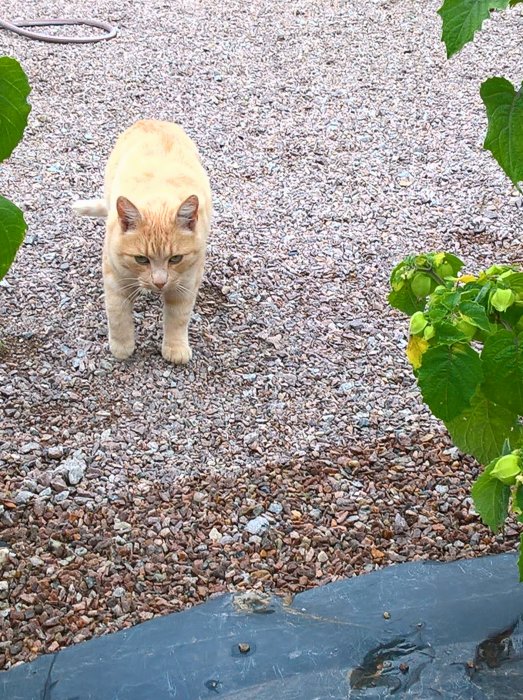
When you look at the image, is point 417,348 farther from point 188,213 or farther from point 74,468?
point 188,213

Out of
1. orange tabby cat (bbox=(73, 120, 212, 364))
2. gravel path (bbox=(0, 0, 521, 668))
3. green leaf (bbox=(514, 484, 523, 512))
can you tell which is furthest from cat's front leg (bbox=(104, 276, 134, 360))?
green leaf (bbox=(514, 484, 523, 512))

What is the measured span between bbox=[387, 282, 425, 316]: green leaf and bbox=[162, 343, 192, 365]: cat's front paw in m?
1.64

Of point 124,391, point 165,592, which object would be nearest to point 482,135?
point 124,391

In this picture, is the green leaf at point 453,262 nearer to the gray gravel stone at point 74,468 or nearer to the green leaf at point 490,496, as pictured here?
the green leaf at point 490,496

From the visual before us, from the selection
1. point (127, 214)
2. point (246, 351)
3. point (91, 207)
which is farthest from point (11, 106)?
point (91, 207)

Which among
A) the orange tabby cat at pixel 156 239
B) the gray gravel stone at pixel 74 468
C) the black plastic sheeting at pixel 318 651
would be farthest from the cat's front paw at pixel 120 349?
the black plastic sheeting at pixel 318 651

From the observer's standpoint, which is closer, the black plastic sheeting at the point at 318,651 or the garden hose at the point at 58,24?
the black plastic sheeting at the point at 318,651

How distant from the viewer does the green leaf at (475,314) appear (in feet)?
4.82

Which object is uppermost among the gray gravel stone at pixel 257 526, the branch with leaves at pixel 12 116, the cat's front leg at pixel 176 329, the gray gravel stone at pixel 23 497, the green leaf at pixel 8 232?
the branch with leaves at pixel 12 116

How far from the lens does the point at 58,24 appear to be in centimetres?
663

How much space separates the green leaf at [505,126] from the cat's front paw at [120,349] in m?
2.11

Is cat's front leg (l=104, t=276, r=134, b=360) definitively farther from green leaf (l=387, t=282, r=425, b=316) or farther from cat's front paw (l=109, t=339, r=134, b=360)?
green leaf (l=387, t=282, r=425, b=316)

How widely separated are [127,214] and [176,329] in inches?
18.7

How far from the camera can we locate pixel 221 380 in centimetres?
327
